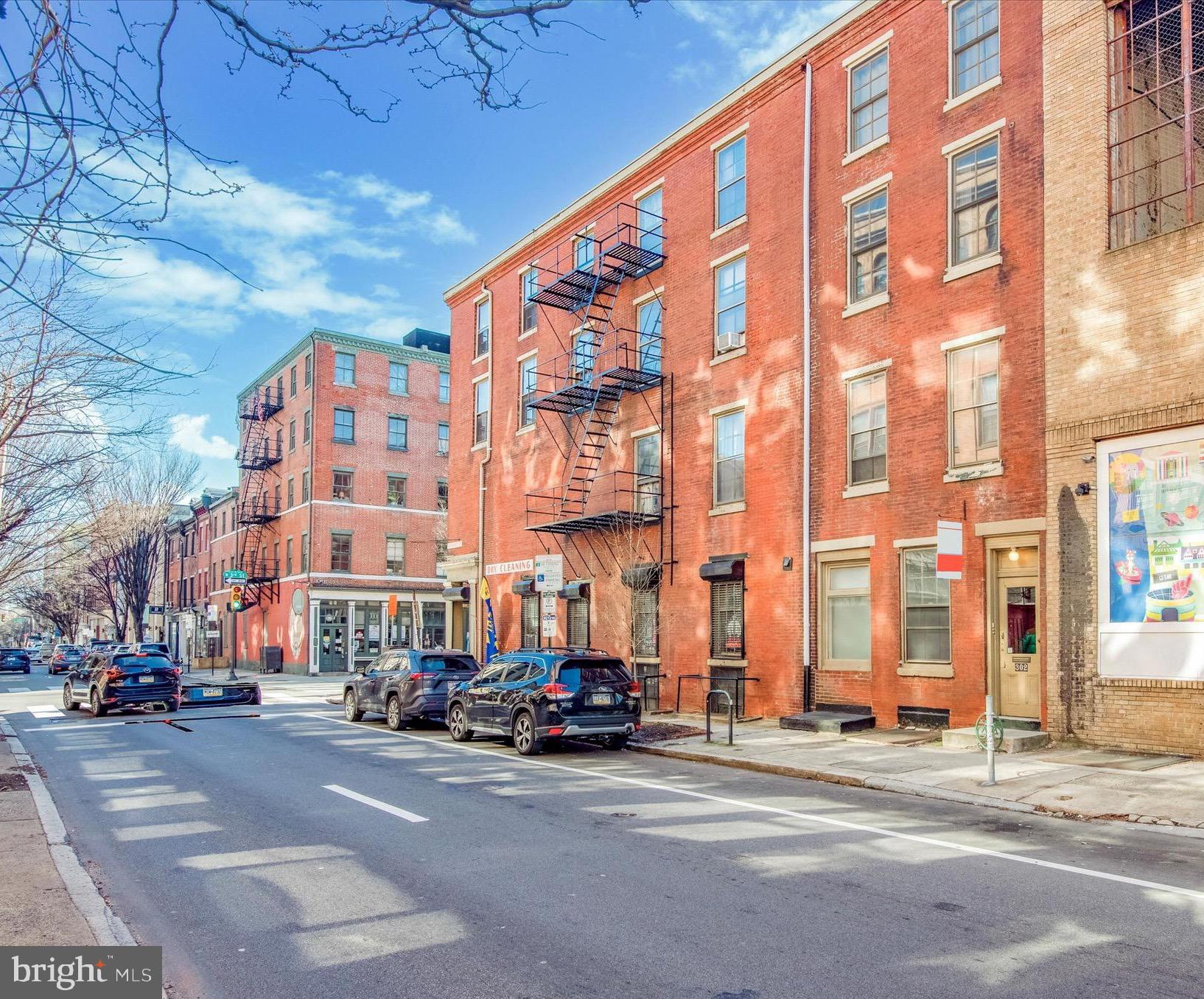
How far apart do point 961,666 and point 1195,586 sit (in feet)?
13.2

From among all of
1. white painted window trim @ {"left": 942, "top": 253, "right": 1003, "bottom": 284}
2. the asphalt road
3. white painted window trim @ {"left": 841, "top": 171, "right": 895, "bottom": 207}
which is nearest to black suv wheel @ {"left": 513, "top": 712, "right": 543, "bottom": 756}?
the asphalt road

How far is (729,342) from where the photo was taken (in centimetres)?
2172

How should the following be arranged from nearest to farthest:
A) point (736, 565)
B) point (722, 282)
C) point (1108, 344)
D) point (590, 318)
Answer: point (1108, 344)
point (736, 565)
point (722, 282)
point (590, 318)

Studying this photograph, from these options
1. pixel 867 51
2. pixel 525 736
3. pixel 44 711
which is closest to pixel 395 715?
pixel 525 736

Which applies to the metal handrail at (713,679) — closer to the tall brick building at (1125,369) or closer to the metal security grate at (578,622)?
the metal security grate at (578,622)

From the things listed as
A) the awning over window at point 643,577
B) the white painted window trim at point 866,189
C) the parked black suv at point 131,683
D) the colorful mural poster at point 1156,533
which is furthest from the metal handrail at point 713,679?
the parked black suv at point 131,683

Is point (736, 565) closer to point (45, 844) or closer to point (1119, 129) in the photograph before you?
point (1119, 129)

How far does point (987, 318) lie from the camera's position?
16.3 meters

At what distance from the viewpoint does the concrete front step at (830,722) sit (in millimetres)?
16953

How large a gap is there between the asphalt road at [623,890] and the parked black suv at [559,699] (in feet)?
8.41

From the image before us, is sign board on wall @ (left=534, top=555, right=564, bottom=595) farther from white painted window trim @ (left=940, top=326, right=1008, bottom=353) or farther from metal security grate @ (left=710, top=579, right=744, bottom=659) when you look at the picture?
white painted window trim @ (left=940, top=326, right=1008, bottom=353)

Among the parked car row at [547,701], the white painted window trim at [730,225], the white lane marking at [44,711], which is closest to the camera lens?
the parked car row at [547,701]

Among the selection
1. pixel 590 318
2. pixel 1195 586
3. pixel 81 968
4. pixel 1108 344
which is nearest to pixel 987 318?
pixel 1108 344

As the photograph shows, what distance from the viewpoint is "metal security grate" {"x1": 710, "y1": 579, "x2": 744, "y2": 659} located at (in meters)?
20.9
